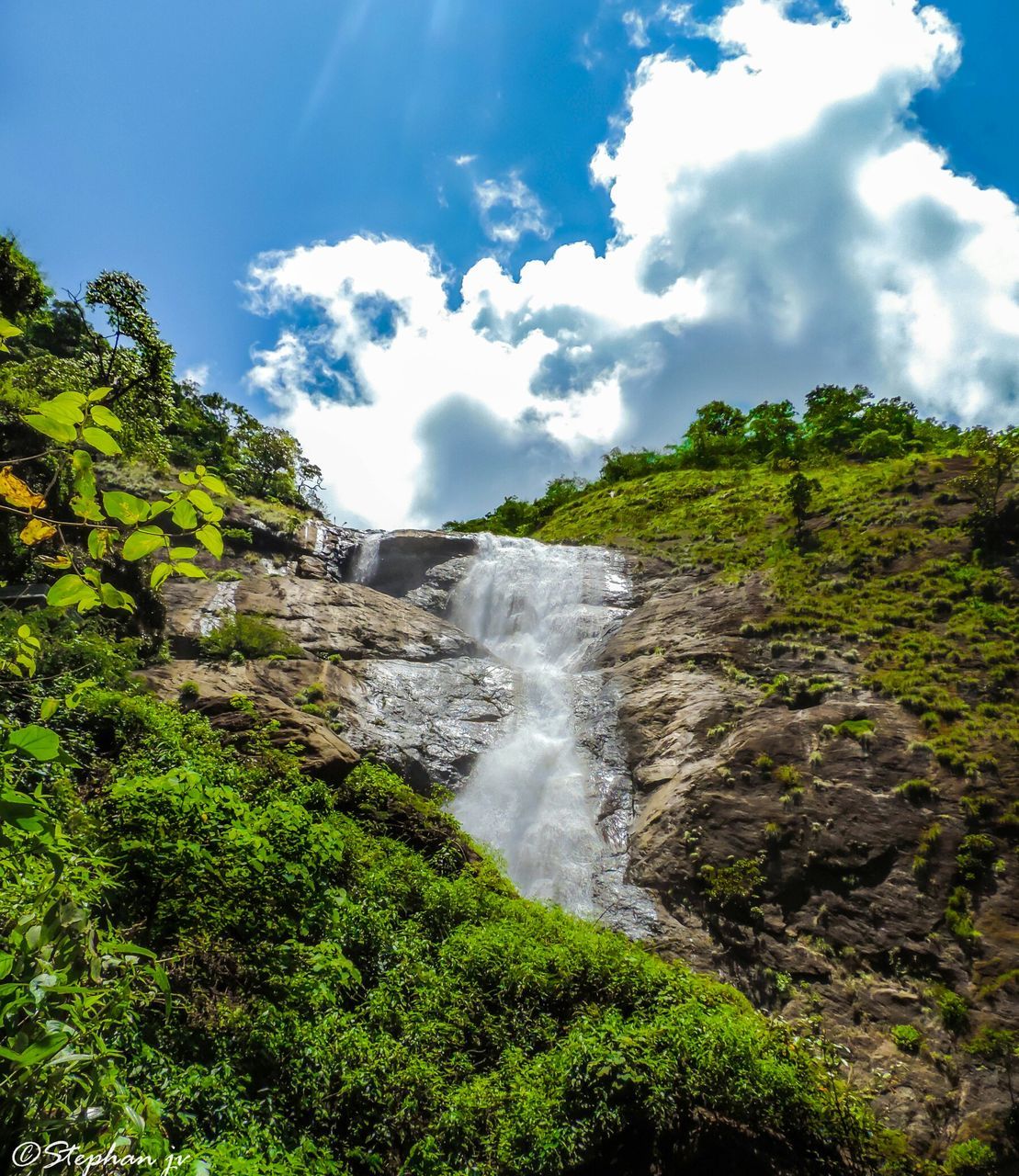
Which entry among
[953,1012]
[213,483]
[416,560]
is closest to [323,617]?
[416,560]

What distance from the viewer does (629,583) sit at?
26.4m

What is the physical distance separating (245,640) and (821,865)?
16.0 metres

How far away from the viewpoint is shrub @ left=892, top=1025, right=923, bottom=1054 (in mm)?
9320

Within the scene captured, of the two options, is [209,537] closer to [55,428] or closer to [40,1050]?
[55,428]

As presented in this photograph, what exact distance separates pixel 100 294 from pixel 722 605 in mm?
20926

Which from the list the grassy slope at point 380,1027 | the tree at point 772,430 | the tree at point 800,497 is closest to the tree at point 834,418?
the tree at point 772,430

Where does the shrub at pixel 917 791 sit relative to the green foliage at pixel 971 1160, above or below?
above

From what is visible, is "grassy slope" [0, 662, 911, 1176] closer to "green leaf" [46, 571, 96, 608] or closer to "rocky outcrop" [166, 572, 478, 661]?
"green leaf" [46, 571, 96, 608]

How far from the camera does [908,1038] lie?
941 centimetres

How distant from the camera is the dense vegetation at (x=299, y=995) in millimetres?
2207

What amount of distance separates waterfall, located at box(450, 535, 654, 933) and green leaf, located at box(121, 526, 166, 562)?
11912 mm

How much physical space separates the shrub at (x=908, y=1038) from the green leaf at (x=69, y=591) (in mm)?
12446

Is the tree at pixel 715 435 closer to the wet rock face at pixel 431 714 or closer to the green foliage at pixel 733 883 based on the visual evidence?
the wet rock face at pixel 431 714

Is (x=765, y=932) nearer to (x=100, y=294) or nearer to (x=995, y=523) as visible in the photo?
(x=995, y=523)
